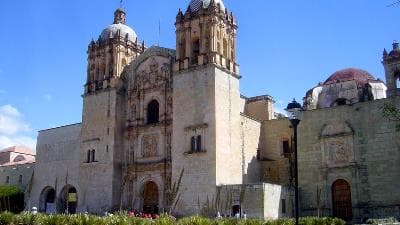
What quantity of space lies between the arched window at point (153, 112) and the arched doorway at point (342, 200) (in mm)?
12179

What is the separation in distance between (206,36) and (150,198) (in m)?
11.0

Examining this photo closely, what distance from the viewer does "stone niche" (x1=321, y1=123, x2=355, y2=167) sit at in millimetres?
29141

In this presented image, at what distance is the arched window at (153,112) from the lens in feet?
108

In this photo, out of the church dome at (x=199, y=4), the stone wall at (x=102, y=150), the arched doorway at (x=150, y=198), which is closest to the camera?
the arched doorway at (x=150, y=198)

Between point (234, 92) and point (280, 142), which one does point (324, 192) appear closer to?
point (280, 142)

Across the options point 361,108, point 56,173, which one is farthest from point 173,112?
point 56,173

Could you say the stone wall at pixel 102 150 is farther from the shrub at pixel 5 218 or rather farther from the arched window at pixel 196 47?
the shrub at pixel 5 218

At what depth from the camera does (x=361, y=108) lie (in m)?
29.2

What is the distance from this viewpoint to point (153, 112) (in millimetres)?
33250

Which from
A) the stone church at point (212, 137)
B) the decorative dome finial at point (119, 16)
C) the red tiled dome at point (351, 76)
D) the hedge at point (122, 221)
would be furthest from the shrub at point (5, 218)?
the red tiled dome at point (351, 76)

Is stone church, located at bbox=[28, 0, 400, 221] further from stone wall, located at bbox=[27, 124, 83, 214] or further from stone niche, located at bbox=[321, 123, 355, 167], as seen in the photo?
stone wall, located at bbox=[27, 124, 83, 214]

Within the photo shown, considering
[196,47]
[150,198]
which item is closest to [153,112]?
[196,47]

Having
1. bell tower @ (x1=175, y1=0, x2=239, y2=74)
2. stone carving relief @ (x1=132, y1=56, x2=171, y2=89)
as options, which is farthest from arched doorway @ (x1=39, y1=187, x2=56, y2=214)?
bell tower @ (x1=175, y1=0, x2=239, y2=74)

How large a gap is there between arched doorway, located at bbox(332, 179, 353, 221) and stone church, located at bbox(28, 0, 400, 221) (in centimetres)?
6
